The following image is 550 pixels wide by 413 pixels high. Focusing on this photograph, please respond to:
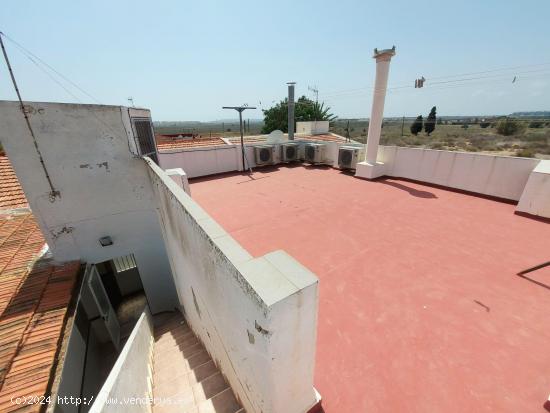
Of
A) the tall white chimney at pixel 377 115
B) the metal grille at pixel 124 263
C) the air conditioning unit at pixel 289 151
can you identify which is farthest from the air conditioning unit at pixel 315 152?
the metal grille at pixel 124 263

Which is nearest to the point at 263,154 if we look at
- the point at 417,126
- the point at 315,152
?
the point at 315,152

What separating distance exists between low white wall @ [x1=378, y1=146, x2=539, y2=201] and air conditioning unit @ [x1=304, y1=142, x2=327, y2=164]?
2.99 m

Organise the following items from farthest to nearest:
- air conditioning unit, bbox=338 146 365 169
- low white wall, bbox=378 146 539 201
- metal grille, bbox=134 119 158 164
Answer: air conditioning unit, bbox=338 146 365 169, low white wall, bbox=378 146 539 201, metal grille, bbox=134 119 158 164

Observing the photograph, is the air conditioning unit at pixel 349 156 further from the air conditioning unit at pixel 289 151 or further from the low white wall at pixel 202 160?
the low white wall at pixel 202 160

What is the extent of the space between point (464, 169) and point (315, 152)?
645 centimetres

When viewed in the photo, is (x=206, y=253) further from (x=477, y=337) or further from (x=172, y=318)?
(x=172, y=318)

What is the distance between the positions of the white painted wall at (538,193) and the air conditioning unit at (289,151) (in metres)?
9.34

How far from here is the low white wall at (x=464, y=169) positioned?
22.3ft

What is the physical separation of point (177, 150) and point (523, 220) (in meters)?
11.9

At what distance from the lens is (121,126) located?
4.73 metres

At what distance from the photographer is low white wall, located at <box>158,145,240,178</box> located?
10203 mm

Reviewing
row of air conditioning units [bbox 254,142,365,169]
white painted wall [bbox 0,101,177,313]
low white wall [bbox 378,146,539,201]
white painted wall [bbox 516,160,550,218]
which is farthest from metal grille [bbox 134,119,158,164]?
white painted wall [bbox 516,160,550,218]

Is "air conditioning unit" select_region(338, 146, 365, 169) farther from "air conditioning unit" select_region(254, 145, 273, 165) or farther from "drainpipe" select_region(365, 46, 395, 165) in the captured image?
"air conditioning unit" select_region(254, 145, 273, 165)

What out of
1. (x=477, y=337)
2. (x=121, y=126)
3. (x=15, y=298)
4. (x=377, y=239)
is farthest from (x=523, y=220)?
(x=15, y=298)
